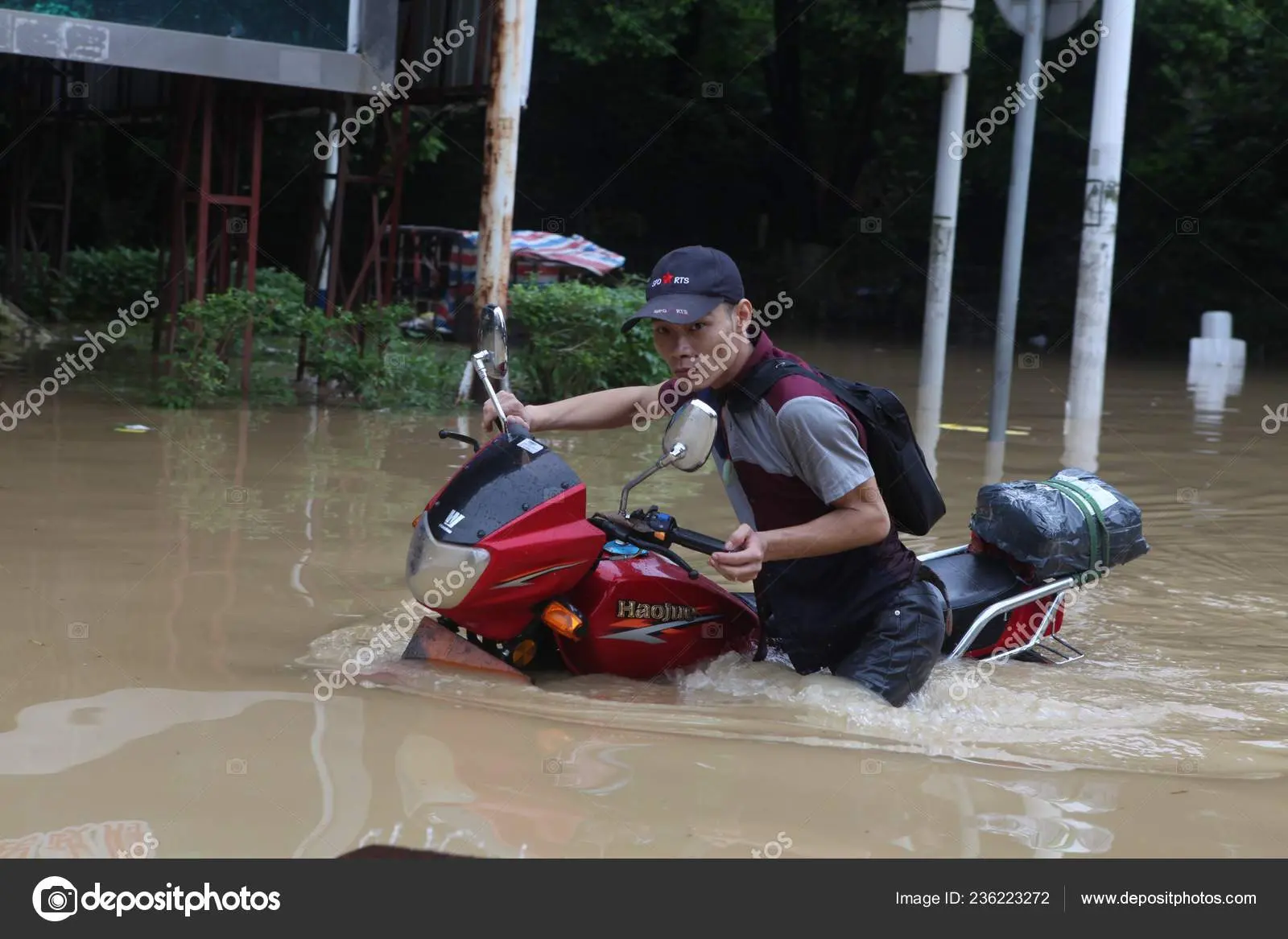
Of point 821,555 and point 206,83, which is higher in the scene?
point 206,83

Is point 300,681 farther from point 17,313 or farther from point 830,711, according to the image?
point 17,313

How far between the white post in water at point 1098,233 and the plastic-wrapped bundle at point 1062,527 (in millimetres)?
6062

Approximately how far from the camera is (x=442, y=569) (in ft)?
13.7

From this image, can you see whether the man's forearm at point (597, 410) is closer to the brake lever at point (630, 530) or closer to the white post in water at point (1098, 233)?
the brake lever at point (630, 530)

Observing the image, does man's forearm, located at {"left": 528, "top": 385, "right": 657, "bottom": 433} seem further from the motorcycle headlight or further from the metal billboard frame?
the metal billboard frame

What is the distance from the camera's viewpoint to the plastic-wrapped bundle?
5.05 m

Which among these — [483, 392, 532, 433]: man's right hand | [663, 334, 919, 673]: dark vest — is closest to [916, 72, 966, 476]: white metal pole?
[663, 334, 919, 673]: dark vest

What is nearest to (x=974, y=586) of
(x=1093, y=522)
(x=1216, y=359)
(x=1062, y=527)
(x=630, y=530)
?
(x=1062, y=527)

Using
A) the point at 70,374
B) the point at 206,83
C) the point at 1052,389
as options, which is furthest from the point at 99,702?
the point at 1052,389

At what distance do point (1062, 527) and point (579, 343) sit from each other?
27.8 ft

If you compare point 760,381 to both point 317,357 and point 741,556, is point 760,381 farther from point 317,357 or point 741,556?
point 317,357

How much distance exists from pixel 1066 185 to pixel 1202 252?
3.27 m

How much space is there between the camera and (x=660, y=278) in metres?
4.20

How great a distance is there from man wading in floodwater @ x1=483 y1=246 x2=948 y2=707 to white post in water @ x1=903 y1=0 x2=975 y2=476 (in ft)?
22.8
